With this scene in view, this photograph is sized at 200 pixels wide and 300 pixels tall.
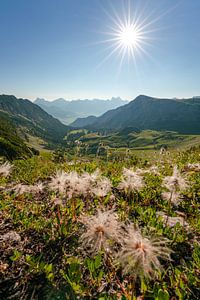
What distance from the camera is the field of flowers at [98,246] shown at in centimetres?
332

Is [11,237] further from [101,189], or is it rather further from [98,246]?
[101,189]

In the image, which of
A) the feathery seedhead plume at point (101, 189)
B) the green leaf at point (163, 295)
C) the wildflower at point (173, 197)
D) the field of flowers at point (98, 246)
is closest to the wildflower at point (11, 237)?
the field of flowers at point (98, 246)

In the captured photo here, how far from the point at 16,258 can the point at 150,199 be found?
4.03m

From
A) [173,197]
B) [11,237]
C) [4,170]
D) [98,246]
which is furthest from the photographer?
[4,170]

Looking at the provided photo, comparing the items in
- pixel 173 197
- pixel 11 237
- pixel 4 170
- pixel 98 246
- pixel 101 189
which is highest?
pixel 4 170

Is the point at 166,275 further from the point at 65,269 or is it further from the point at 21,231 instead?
the point at 21,231

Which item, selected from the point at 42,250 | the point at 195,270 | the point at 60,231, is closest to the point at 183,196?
the point at 195,270

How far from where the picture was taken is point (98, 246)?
3684 millimetres

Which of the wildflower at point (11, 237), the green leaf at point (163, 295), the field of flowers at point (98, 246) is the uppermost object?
the green leaf at point (163, 295)

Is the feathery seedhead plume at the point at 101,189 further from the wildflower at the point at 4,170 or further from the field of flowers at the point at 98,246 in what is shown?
the wildflower at the point at 4,170

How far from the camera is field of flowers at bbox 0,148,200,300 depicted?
131 inches

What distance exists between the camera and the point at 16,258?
3982mm

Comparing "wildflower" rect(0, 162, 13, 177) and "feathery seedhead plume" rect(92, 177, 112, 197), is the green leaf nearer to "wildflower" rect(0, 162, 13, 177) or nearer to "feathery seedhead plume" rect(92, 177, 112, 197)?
"feathery seedhead plume" rect(92, 177, 112, 197)

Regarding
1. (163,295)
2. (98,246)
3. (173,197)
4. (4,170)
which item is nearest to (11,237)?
(98,246)
